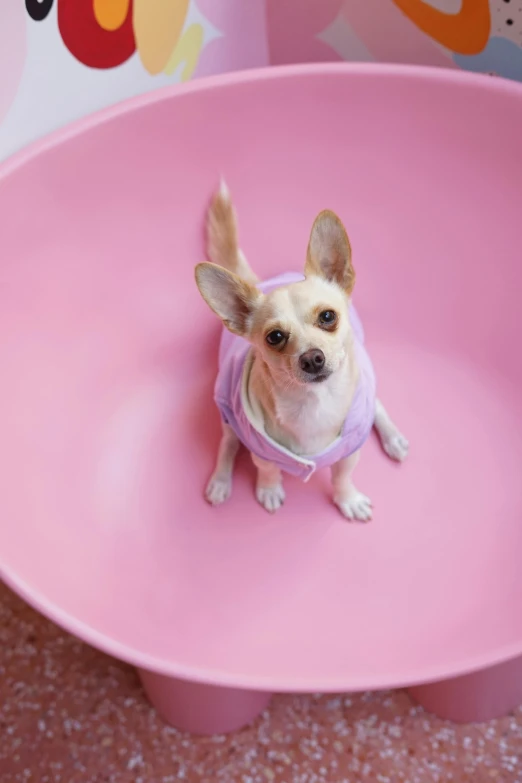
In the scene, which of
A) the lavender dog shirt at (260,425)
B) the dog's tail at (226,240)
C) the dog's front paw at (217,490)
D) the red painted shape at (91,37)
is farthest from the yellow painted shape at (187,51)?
the dog's front paw at (217,490)

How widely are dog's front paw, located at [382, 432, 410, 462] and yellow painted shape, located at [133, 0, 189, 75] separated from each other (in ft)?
2.92

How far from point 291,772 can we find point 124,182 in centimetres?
117

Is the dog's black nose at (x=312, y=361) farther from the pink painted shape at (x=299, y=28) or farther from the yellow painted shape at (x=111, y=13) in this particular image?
the pink painted shape at (x=299, y=28)

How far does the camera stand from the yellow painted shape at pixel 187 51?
1470mm

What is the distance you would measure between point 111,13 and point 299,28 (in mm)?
435

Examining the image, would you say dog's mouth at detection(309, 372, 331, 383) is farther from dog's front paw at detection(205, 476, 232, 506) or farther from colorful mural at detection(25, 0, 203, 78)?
colorful mural at detection(25, 0, 203, 78)

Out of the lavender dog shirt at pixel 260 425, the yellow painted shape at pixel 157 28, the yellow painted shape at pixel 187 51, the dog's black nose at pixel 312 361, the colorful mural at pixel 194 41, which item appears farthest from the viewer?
the yellow painted shape at pixel 187 51

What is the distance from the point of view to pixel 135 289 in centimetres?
153

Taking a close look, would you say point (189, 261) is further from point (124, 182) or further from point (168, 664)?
point (168, 664)

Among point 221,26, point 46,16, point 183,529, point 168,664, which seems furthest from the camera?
point 221,26

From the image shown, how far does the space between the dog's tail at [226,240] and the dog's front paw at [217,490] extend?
1.32ft

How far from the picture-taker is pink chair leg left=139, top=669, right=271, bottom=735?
3.97 feet

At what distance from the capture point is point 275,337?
976 mm

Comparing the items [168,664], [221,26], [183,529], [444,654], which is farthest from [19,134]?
[444,654]
